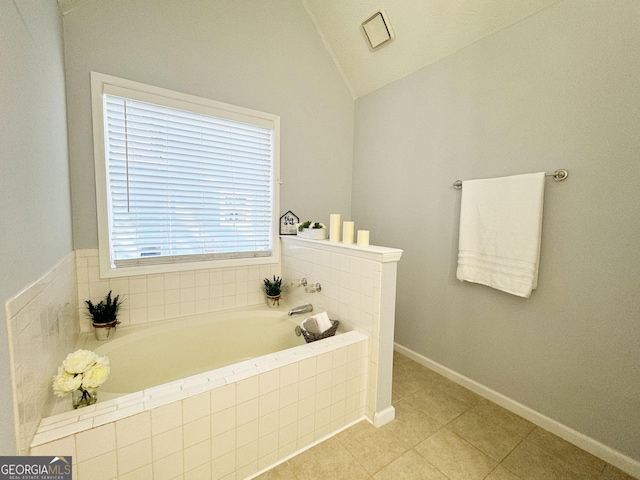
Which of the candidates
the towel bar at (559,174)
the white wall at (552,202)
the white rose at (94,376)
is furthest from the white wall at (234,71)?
the towel bar at (559,174)

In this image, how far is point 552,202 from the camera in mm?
1492

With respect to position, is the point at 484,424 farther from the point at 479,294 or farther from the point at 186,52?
the point at 186,52

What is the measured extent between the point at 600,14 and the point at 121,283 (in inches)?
127

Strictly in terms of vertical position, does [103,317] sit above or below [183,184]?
below

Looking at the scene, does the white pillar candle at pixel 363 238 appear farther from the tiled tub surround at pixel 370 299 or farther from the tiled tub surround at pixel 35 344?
the tiled tub surround at pixel 35 344

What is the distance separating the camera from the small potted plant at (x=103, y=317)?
1.64 meters

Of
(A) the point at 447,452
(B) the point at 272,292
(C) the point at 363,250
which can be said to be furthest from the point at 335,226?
(A) the point at 447,452

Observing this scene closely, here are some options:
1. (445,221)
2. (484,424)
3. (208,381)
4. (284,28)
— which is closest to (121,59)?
(284,28)

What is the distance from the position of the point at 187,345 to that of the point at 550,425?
241 cm

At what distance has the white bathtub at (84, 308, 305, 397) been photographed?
1634 mm

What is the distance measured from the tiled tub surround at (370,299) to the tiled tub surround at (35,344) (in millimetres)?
1391

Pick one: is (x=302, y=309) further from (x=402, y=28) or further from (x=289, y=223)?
(x=402, y=28)

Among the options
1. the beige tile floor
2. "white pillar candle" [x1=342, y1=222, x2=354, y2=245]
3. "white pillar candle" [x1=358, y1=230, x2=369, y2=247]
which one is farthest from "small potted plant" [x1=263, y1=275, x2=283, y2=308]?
the beige tile floor

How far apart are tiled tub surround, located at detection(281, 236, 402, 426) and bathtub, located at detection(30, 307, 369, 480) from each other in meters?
0.08
